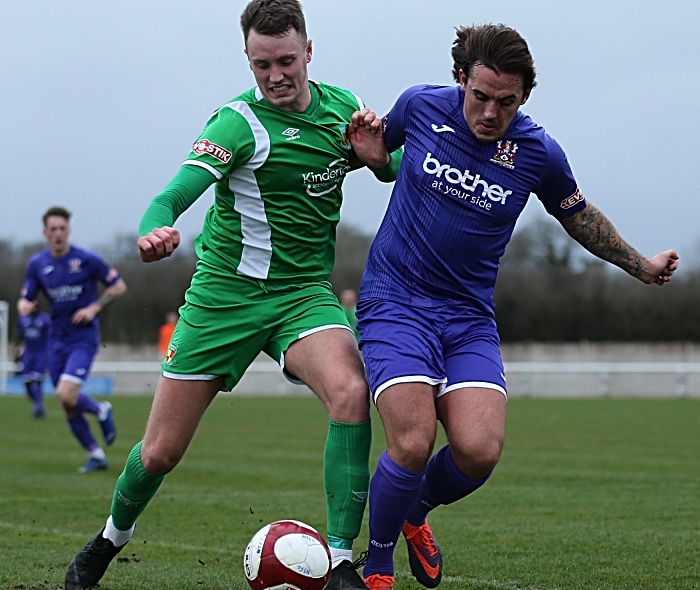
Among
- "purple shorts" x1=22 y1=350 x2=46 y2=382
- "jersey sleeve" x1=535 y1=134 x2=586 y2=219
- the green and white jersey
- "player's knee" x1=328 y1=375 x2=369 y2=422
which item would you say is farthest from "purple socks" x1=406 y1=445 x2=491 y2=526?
"purple shorts" x1=22 y1=350 x2=46 y2=382

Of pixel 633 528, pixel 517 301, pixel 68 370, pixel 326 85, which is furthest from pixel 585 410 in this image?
pixel 517 301

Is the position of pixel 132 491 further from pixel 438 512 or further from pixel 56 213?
pixel 56 213

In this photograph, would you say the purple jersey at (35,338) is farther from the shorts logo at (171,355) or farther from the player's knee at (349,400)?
the player's knee at (349,400)

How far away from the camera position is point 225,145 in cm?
508

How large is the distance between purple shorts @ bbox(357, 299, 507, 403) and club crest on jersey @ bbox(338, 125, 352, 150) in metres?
0.77

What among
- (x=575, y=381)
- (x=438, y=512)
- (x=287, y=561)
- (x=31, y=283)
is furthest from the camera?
(x=575, y=381)

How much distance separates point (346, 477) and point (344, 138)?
1.62 m

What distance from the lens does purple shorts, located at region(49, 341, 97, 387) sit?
11.6m

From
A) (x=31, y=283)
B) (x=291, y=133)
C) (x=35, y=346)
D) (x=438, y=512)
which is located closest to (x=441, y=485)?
(x=291, y=133)

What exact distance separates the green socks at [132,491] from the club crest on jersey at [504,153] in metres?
2.18

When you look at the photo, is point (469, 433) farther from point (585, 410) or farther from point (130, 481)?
point (585, 410)

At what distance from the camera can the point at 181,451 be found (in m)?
5.35

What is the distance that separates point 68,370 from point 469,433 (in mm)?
7619

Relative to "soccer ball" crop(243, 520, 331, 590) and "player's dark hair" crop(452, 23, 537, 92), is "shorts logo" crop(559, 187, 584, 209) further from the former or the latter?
"soccer ball" crop(243, 520, 331, 590)
